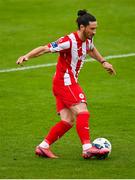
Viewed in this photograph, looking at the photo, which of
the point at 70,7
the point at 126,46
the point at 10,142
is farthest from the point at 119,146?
the point at 70,7

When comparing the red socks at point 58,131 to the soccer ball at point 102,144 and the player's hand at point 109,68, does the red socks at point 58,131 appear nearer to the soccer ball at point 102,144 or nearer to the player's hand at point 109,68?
the soccer ball at point 102,144

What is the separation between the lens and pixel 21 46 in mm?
20625

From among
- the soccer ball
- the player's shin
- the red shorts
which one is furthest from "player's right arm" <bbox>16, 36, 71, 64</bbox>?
the soccer ball

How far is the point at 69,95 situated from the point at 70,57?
0.55m

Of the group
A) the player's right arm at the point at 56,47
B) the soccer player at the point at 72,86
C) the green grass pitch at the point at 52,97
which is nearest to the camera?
the green grass pitch at the point at 52,97

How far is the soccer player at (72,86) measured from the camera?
1163 centimetres

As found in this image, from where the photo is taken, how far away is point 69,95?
1177 cm

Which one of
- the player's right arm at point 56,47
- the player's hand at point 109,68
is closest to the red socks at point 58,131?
the player's hand at point 109,68

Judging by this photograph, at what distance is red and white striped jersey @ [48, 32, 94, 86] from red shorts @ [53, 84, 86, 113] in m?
0.08

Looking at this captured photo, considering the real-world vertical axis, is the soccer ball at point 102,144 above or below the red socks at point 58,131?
below

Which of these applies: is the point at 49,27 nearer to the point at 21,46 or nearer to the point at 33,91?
the point at 21,46

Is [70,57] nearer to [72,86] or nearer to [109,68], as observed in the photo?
[72,86]

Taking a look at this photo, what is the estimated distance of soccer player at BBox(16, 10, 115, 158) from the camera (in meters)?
11.6

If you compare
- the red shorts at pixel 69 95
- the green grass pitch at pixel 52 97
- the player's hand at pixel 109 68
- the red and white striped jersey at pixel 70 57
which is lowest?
the green grass pitch at pixel 52 97
